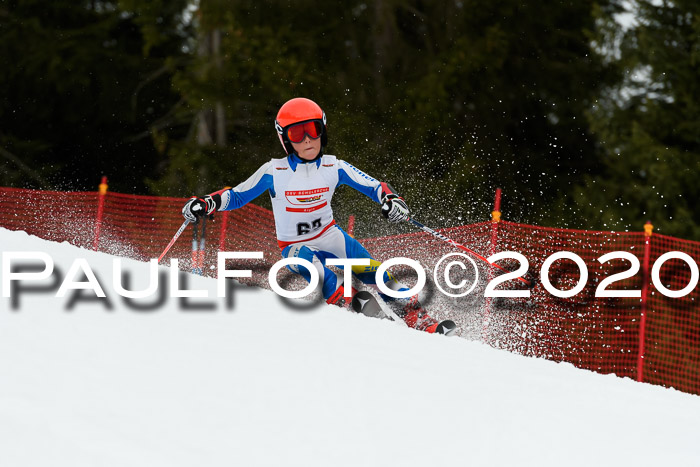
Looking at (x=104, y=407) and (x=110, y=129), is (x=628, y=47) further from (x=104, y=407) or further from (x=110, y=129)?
→ (x=104, y=407)

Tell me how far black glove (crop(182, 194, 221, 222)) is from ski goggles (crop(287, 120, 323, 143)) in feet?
2.19

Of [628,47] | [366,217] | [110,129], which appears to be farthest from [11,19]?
[628,47]

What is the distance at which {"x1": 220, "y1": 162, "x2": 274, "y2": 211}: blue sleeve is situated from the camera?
6141mm

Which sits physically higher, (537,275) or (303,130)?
(303,130)

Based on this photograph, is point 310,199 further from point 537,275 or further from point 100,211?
point 100,211

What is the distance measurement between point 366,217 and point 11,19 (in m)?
12.2

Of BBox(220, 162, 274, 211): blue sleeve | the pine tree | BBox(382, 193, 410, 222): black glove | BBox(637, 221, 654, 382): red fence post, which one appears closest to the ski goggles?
BBox(220, 162, 274, 211): blue sleeve

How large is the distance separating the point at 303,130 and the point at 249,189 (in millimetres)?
603

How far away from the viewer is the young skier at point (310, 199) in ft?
19.5

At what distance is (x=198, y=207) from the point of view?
5918mm

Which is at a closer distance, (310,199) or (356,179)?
(310,199)
